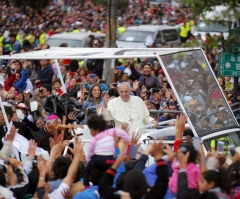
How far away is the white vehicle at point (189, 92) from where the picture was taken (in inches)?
421

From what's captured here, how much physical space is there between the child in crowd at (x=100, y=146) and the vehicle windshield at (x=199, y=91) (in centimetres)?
291

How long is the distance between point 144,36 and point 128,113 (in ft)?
54.4

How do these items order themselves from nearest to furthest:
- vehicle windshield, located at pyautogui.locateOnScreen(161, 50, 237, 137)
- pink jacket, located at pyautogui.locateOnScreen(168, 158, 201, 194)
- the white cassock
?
1. pink jacket, located at pyautogui.locateOnScreen(168, 158, 201, 194)
2. vehicle windshield, located at pyautogui.locateOnScreen(161, 50, 237, 137)
3. the white cassock

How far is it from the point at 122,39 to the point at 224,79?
1194cm

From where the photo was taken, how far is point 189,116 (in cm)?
1065

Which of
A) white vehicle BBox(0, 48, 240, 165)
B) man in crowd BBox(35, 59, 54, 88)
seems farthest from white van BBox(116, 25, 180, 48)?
white vehicle BBox(0, 48, 240, 165)

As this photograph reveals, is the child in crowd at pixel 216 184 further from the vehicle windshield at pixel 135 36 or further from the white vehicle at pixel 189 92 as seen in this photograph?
the vehicle windshield at pixel 135 36

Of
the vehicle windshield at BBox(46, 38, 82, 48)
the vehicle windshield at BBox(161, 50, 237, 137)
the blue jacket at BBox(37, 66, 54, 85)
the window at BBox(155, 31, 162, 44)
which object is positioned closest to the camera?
the vehicle windshield at BBox(161, 50, 237, 137)

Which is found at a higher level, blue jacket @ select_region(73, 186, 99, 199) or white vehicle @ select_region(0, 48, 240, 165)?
blue jacket @ select_region(73, 186, 99, 199)

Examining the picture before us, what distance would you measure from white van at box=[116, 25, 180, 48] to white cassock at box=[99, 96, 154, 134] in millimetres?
15670

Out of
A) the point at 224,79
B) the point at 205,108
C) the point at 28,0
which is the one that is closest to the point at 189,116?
the point at 205,108

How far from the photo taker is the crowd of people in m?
7.20

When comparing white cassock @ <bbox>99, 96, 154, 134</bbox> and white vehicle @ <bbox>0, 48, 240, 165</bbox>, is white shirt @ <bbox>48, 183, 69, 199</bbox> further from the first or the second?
white cassock @ <bbox>99, 96, 154, 134</bbox>

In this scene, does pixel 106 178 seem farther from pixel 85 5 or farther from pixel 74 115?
pixel 85 5
